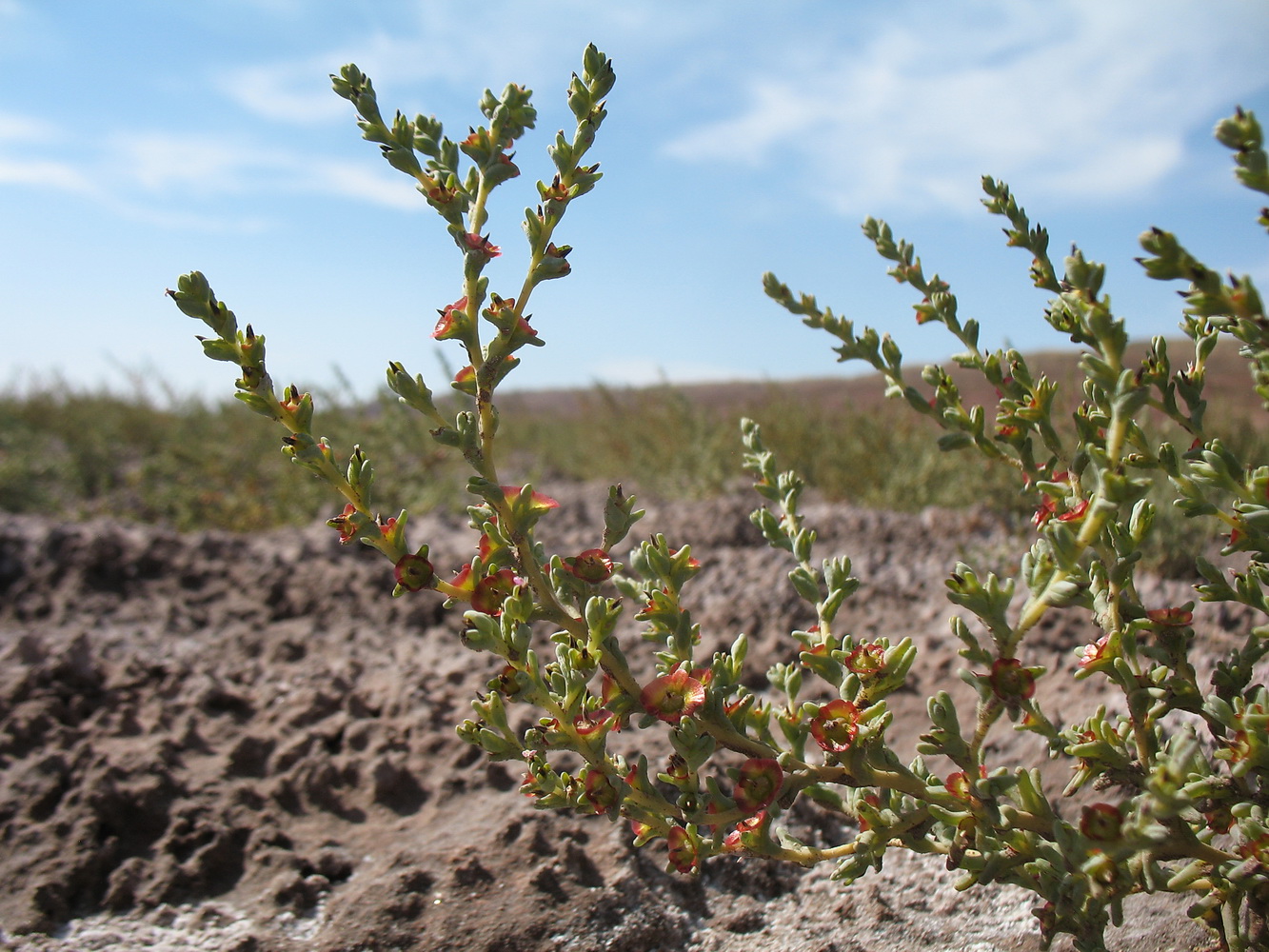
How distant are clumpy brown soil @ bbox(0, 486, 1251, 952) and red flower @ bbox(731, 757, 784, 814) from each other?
27.3 inches

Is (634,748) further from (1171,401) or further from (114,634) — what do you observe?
(114,634)

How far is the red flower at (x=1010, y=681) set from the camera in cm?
117

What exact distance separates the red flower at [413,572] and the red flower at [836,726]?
58 cm

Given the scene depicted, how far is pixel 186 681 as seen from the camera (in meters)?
3.26

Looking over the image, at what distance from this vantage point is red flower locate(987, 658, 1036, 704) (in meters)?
1.17

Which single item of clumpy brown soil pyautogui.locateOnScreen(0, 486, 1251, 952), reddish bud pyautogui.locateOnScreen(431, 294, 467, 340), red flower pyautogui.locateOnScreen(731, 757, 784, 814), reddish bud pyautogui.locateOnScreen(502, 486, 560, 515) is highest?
reddish bud pyautogui.locateOnScreen(431, 294, 467, 340)

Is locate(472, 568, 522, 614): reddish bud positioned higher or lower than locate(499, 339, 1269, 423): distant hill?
lower

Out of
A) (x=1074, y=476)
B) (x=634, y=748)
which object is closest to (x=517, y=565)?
(x=1074, y=476)

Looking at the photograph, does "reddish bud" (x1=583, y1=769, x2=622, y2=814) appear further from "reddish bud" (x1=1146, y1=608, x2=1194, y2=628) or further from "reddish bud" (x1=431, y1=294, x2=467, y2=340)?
"reddish bud" (x1=1146, y1=608, x2=1194, y2=628)

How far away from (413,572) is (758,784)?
22.3 inches

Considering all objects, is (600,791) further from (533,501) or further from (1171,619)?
(1171,619)

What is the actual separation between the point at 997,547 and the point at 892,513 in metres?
1.22

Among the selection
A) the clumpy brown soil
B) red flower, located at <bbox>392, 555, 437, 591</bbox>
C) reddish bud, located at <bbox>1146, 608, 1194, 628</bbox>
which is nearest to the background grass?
the clumpy brown soil

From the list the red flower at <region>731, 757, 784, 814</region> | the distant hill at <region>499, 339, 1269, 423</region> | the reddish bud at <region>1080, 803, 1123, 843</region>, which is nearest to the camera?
the reddish bud at <region>1080, 803, 1123, 843</region>
